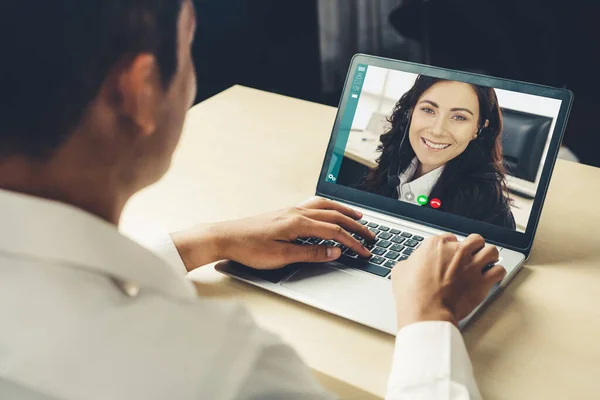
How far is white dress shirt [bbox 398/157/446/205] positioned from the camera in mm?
1013

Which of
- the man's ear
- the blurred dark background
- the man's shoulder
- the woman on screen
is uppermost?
the man's ear

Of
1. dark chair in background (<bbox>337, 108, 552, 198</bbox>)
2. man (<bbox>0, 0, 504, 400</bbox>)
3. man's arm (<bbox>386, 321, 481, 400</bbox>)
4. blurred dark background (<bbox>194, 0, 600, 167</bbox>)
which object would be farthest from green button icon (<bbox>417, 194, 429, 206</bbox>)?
blurred dark background (<bbox>194, 0, 600, 167</bbox>)

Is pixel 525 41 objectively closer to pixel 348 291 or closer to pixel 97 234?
pixel 348 291

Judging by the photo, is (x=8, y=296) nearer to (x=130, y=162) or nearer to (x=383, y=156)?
(x=130, y=162)

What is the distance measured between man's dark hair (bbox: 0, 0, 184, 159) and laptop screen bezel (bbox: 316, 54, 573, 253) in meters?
0.59

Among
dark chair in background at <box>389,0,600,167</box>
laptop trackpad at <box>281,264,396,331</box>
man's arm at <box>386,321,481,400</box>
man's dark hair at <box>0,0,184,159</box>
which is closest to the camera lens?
man's dark hair at <box>0,0,184,159</box>

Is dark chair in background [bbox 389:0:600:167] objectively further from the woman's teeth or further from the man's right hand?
the man's right hand

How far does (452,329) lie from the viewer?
0.75 meters

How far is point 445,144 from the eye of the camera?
1000mm

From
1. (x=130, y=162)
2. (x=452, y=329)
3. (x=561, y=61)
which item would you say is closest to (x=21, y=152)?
(x=130, y=162)

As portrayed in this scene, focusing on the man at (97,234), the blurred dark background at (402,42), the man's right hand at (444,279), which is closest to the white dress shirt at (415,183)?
the man's right hand at (444,279)

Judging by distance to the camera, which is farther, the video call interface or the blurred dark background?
the blurred dark background

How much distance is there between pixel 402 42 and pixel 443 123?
5.97 ft

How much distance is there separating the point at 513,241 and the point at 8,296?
0.70m
